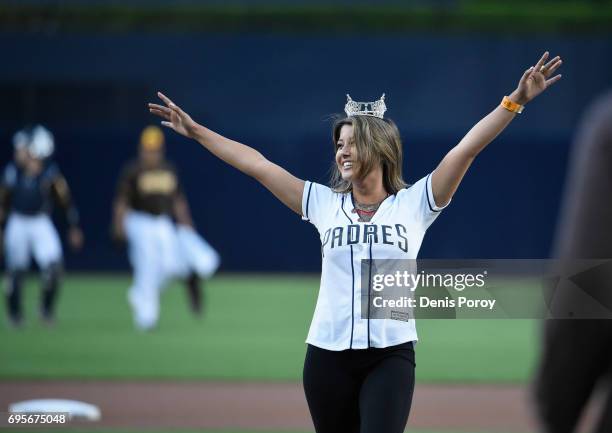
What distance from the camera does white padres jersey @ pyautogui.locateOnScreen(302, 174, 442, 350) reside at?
4.82 metres

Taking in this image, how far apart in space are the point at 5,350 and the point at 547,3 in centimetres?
1922

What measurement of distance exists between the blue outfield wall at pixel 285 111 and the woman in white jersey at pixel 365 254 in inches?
788

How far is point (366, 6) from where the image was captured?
90.7 feet

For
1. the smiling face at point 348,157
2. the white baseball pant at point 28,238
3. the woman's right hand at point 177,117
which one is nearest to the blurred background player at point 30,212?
the white baseball pant at point 28,238

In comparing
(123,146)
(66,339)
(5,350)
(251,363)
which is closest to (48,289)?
(66,339)

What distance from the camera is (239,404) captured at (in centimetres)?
993

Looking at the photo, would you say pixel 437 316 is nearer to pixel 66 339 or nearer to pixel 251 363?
pixel 251 363

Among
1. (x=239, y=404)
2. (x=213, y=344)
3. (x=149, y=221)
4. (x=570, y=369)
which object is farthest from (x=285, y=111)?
(x=570, y=369)

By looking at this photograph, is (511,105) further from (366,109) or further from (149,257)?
(149,257)

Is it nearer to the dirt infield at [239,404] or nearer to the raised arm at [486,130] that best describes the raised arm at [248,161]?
the raised arm at [486,130]

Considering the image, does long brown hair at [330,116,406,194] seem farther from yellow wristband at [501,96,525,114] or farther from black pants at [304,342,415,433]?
black pants at [304,342,415,433]

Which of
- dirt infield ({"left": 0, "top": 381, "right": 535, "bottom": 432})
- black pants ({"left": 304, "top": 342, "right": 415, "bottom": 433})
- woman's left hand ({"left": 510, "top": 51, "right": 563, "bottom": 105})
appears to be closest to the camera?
woman's left hand ({"left": 510, "top": 51, "right": 563, "bottom": 105})

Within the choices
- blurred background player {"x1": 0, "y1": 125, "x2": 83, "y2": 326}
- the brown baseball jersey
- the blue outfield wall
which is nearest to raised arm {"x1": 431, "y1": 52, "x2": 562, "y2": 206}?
the brown baseball jersey

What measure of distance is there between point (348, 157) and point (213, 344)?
31.6 feet
